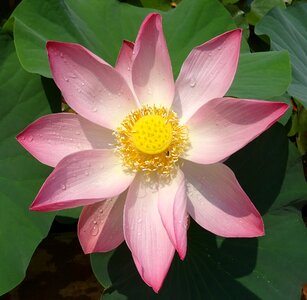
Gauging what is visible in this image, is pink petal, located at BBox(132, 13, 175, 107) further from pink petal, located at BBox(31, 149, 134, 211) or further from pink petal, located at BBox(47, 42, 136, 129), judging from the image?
pink petal, located at BBox(31, 149, 134, 211)

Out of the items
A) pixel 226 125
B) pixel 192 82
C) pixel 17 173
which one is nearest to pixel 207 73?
pixel 192 82

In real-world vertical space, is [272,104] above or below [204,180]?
above

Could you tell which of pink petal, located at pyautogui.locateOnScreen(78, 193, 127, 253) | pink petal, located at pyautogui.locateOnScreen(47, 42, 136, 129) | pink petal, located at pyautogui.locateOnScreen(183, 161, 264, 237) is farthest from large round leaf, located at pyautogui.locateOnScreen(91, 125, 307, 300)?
pink petal, located at pyautogui.locateOnScreen(47, 42, 136, 129)

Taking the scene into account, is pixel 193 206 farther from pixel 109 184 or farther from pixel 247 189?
pixel 247 189

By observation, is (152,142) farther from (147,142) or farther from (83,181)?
(83,181)

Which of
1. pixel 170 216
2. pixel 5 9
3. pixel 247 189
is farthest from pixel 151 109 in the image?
pixel 5 9

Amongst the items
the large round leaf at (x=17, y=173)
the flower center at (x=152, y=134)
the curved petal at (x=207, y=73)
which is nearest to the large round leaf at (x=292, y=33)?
the curved petal at (x=207, y=73)

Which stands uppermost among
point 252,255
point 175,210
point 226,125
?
point 226,125
